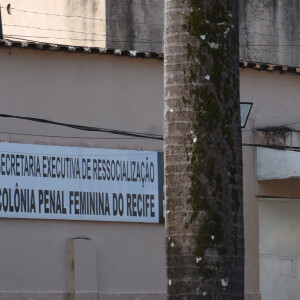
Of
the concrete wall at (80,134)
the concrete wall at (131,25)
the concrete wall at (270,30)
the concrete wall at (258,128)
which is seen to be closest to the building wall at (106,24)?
the concrete wall at (131,25)

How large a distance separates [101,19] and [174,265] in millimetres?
16069

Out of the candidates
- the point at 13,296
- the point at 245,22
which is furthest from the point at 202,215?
the point at 245,22

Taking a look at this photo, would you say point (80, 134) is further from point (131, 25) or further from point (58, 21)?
point (58, 21)

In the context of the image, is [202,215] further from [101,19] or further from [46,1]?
[46,1]

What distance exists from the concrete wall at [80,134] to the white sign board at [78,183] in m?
0.15

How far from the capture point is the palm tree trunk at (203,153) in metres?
9.44

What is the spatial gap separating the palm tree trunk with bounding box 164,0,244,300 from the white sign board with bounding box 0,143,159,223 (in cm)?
870

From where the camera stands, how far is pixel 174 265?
9.47 m

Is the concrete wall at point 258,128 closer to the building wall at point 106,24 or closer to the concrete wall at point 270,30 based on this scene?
the building wall at point 106,24

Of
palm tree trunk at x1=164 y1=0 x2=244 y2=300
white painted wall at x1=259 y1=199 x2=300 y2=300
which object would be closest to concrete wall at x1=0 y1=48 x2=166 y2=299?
white painted wall at x1=259 y1=199 x2=300 y2=300

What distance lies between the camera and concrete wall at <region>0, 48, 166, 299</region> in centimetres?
Answer: 1823

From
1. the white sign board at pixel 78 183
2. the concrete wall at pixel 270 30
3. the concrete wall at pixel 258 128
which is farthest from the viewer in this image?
the concrete wall at pixel 270 30

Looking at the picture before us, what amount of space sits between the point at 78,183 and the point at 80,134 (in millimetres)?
838

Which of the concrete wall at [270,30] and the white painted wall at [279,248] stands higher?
the concrete wall at [270,30]
